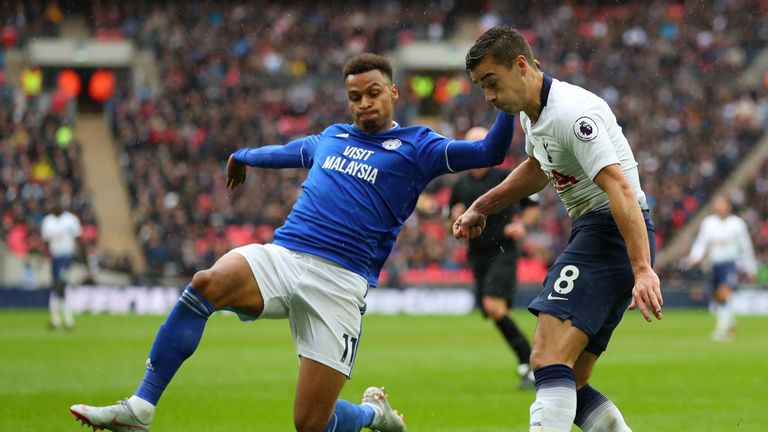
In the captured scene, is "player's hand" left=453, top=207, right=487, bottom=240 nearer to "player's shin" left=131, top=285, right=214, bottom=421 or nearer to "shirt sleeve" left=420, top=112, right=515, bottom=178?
"shirt sleeve" left=420, top=112, right=515, bottom=178

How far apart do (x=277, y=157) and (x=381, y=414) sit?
5.73ft

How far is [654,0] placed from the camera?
1668 inches

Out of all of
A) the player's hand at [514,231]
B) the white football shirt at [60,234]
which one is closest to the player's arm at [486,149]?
the player's hand at [514,231]

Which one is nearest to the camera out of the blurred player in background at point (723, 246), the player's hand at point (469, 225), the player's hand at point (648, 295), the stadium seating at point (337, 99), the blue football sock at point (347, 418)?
the player's hand at point (648, 295)

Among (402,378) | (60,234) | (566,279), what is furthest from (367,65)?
Result: (60,234)

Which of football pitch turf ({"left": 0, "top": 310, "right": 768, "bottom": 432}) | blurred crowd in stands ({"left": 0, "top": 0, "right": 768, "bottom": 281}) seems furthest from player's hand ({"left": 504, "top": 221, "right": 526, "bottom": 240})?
blurred crowd in stands ({"left": 0, "top": 0, "right": 768, "bottom": 281})

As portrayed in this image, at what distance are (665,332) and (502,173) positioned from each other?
8825 mm

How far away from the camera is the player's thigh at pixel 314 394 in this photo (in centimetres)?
628

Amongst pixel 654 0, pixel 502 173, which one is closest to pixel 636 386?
pixel 502 173

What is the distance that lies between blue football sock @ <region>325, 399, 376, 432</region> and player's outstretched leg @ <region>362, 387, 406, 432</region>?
193 mm

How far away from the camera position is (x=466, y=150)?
6508 mm

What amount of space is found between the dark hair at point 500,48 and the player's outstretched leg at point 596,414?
70.6 inches

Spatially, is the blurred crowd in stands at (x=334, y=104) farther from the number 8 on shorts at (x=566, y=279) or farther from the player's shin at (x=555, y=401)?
the player's shin at (x=555, y=401)

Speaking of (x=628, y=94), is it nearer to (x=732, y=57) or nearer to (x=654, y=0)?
(x=732, y=57)
